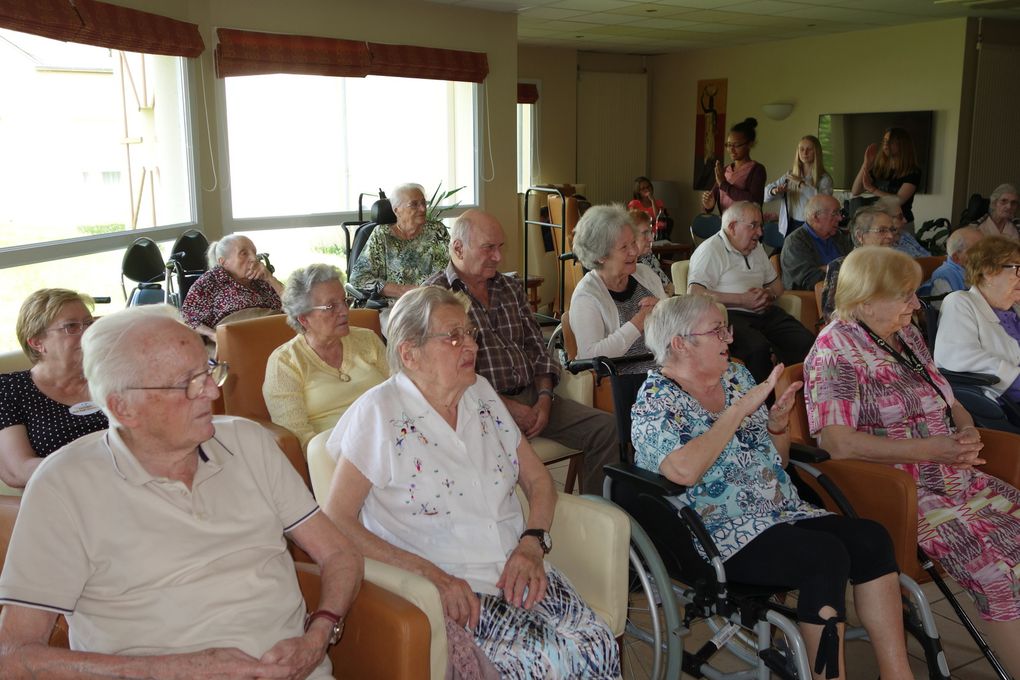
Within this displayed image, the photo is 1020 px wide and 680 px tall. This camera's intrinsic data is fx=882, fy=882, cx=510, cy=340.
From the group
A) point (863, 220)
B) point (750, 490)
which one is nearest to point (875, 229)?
point (863, 220)

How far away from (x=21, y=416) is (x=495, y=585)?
4.05 feet

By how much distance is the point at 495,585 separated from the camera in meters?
1.89

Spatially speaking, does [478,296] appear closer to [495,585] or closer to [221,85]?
[495,585]

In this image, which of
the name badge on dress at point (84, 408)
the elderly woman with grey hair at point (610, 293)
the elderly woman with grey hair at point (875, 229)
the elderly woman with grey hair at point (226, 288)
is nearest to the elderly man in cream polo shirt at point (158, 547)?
the name badge on dress at point (84, 408)

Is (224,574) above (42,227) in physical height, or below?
below

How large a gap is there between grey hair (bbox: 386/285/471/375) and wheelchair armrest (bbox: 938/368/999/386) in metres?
1.96

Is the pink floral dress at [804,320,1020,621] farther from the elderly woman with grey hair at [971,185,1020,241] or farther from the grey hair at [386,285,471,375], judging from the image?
the elderly woman with grey hair at [971,185,1020,241]

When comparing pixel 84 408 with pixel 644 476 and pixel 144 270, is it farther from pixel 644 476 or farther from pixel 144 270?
pixel 144 270

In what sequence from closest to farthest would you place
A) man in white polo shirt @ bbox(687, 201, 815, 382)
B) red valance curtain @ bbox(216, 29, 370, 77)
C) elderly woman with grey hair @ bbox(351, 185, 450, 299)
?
man in white polo shirt @ bbox(687, 201, 815, 382), elderly woman with grey hair @ bbox(351, 185, 450, 299), red valance curtain @ bbox(216, 29, 370, 77)

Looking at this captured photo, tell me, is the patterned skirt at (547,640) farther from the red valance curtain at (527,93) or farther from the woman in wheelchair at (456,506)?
the red valance curtain at (527,93)

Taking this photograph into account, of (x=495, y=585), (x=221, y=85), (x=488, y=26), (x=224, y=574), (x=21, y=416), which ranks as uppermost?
(x=488, y=26)

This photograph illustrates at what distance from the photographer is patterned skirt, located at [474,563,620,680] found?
1775 mm

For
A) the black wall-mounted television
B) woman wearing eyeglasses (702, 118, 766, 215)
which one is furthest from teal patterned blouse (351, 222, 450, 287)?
the black wall-mounted television

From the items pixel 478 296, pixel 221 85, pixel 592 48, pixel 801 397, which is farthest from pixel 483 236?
pixel 592 48
